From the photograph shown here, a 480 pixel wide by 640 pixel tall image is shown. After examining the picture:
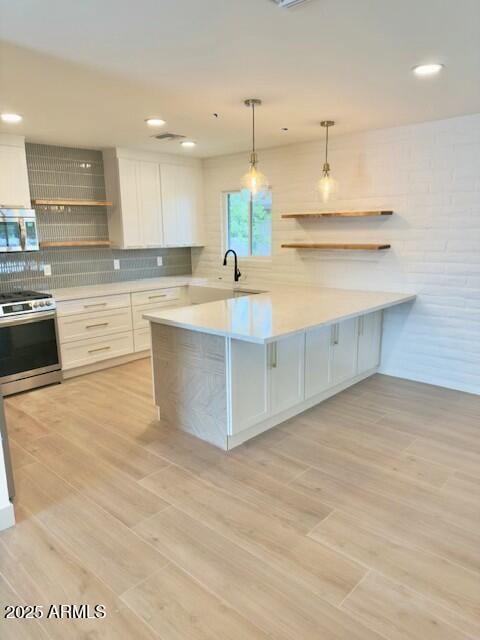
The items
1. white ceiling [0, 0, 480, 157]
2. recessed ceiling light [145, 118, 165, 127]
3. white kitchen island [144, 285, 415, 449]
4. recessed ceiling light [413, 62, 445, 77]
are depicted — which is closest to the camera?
white ceiling [0, 0, 480, 157]

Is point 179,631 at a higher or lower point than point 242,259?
lower

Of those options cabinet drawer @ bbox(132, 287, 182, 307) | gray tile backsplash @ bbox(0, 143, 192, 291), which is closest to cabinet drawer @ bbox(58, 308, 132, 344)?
cabinet drawer @ bbox(132, 287, 182, 307)

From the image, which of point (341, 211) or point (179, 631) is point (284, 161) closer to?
point (341, 211)

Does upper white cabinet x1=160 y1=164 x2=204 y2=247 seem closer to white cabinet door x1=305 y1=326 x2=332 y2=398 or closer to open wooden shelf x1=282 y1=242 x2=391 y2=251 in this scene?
open wooden shelf x1=282 y1=242 x2=391 y2=251

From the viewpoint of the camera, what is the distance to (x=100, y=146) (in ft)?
15.3

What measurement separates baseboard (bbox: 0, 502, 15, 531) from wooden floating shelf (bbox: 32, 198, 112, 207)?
310 centimetres

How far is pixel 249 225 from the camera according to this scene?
5.36 metres

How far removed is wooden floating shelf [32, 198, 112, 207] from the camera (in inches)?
172

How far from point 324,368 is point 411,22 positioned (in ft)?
7.98

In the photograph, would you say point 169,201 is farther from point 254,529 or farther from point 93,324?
point 254,529

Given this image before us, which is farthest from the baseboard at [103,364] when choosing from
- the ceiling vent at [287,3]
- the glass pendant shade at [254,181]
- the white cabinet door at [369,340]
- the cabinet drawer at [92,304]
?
the ceiling vent at [287,3]

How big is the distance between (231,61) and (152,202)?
2.95 m

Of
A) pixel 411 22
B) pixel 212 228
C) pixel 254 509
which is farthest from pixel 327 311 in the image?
pixel 212 228

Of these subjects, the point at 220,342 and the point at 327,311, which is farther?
the point at 327,311
